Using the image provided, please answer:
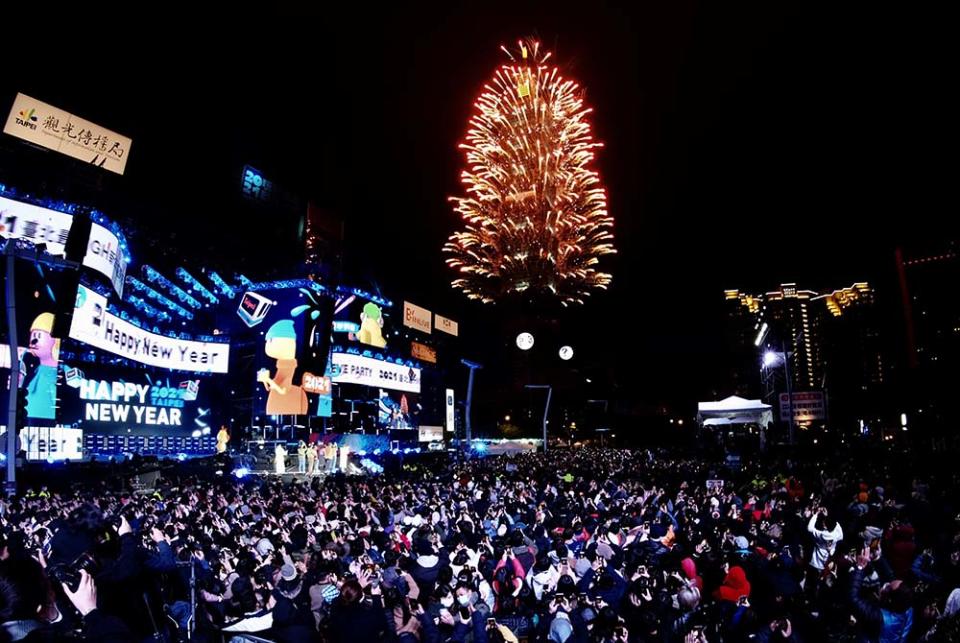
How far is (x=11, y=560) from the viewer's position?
6.36 meters

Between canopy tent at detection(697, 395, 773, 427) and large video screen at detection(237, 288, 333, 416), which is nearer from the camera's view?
canopy tent at detection(697, 395, 773, 427)

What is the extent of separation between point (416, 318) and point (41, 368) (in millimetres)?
49147

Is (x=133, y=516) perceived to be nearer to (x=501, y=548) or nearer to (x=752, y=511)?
(x=501, y=548)

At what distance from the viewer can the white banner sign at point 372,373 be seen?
5388 cm

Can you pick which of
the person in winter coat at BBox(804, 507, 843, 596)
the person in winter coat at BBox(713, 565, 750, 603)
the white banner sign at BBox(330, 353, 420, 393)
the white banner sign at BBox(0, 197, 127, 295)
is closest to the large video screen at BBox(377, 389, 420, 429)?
the white banner sign at BBox(330, 353, 420, 393)

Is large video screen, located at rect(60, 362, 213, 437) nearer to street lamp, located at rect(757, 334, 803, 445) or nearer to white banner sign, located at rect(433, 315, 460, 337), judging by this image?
street lamp, located at rect(757, 334, 803, 445)

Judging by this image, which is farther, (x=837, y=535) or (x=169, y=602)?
(x=837, y=535)

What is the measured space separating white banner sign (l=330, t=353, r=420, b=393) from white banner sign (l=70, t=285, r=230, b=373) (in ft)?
38.7

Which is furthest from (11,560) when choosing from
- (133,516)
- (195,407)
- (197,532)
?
(195,407)

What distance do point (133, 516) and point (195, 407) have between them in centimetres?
2876

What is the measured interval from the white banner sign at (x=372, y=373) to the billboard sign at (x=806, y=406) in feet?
112

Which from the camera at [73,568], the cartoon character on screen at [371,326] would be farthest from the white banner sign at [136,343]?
the camera at [73,568]

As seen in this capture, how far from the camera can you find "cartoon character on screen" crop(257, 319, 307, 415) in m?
43.8

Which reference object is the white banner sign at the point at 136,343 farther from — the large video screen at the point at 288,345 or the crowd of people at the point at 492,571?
the crowd of people at the point at 492,571
